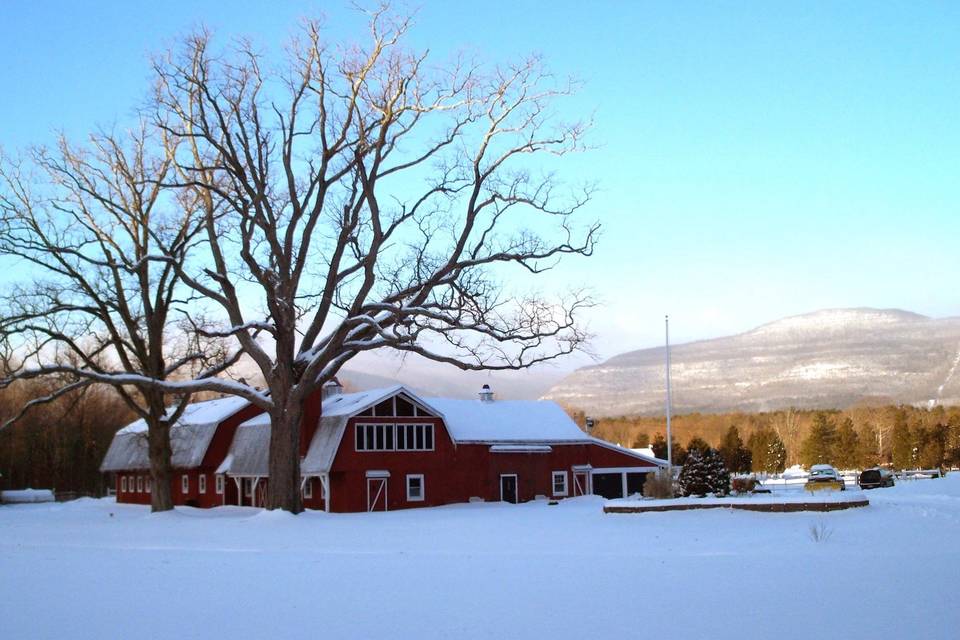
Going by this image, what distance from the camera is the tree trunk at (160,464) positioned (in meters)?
39.2

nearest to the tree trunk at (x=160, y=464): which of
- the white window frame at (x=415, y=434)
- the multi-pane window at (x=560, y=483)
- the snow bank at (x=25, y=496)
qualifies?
the white window frame at (x=415, y=434)

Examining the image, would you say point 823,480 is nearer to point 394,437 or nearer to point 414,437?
point 414,437

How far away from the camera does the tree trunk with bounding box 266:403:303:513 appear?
33344mm

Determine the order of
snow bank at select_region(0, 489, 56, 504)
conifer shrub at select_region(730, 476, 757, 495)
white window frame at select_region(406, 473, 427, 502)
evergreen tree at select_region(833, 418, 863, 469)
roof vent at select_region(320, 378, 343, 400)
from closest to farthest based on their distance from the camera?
1. conifer shrub at select_region(730, 476, 757, 495)
2. white window frame at select_region(406, 473, 427, 502)
3. roof vent at select_region(320, 378, 343, 400)
4. snow bank at select_region(0, 489, 56, 504)
5. evergreen tree at select_region(833, 418, 863, 469)

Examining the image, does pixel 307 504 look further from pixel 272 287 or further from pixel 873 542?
pixel 873 542

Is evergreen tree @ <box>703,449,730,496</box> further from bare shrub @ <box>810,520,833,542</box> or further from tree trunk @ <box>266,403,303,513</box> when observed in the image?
tree trunk @ <box>266,403,303,513</box>

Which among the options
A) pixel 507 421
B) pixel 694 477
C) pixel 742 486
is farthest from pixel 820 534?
pixel 507 421

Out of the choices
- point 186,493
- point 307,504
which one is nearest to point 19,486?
point 186,493

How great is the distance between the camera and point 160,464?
1560 inches

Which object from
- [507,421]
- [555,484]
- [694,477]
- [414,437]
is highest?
[507,421]

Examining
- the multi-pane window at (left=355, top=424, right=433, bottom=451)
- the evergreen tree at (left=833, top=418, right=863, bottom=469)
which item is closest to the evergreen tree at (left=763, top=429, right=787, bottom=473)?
the evergreen tree at (left=833, top=418, right=863, bottom=469)

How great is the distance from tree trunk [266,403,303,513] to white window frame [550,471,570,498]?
18041 mm

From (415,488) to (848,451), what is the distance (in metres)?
43.0

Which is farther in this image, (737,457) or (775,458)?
(775,458)
